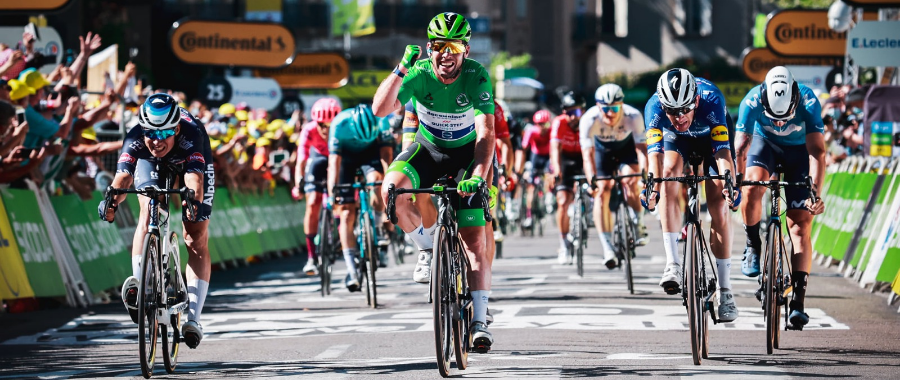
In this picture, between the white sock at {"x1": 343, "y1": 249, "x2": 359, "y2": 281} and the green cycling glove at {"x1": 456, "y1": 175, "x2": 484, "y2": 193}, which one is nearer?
the green cycling glove at {"x1": 456, "y1": 175, "x2": 484, "y2": 193}

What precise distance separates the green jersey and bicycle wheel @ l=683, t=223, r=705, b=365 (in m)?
1.46

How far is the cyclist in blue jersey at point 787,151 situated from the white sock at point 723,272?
0.47 meters

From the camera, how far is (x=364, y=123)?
15750 millimetres

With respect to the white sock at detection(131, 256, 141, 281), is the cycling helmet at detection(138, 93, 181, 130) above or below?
above

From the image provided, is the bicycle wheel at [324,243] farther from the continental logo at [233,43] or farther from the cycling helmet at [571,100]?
the continental logo at [233,43]

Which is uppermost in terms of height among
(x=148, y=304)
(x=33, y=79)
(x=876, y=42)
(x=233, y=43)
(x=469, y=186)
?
(x=233, y=43)

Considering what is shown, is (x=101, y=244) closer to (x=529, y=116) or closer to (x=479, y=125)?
(x=479, y=125)

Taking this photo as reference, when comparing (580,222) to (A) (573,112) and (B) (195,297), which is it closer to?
(A) (573,112)

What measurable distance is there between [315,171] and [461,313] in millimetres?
7597

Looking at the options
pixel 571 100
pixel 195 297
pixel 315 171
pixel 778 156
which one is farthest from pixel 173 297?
pixel 571 100

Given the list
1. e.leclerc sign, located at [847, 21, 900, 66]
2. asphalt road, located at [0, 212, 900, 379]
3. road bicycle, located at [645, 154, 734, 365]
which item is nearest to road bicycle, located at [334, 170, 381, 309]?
asphalt road, located at [0, 212, 900, 379]

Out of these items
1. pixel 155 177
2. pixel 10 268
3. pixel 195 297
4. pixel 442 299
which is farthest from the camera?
pixel 10 268

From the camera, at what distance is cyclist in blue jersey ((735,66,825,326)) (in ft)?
35.4

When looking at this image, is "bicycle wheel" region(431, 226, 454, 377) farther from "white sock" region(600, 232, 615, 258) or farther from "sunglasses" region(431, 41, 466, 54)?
"white sock" region(600, 232, 615, 258)
